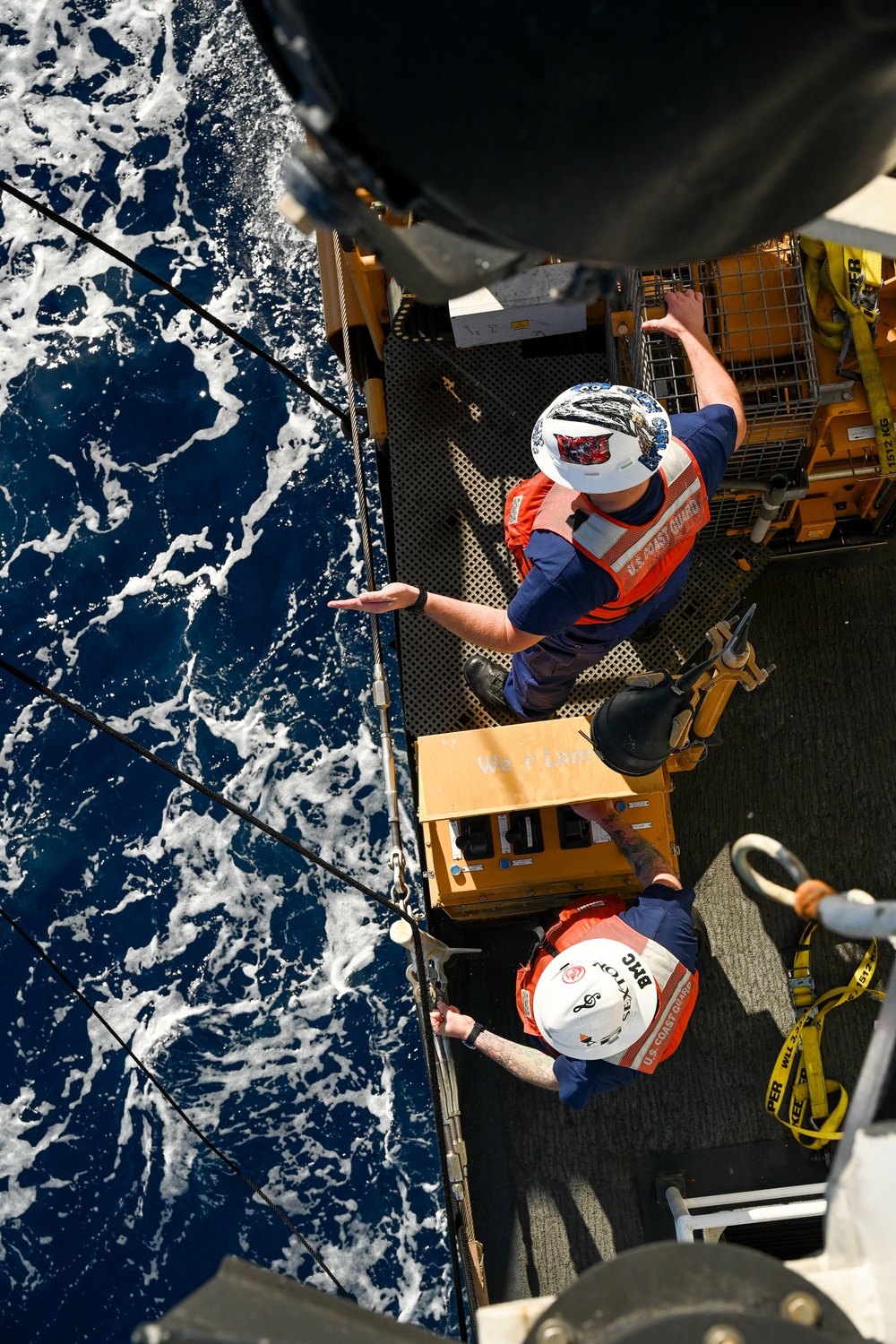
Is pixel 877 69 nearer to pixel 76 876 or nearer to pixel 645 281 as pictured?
pixel 645 281

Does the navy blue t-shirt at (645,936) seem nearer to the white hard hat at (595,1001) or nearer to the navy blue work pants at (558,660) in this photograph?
the white hard hat at (595,1001)

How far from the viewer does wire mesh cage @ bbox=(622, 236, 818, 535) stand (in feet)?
16.4

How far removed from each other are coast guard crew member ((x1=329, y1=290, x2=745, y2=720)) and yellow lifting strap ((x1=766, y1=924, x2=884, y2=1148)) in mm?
2341

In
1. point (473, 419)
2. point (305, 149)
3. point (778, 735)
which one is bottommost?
point (778, 735)

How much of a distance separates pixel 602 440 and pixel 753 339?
1676 millimetres

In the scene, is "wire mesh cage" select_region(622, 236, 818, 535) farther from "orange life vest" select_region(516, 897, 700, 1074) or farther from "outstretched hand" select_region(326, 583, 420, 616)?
"orange life vest" select_region(516, 897, 700, 1074)

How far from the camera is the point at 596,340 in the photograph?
20.7ft

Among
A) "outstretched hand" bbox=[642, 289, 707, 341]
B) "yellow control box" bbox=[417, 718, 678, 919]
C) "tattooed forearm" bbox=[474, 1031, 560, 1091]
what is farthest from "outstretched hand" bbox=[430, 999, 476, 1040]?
"outstretched hand" bbox=[642, 289, 707, 341]

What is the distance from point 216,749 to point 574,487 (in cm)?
467

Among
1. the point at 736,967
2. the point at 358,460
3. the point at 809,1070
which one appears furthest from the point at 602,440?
the point at 809,1070

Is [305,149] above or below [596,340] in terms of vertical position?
below

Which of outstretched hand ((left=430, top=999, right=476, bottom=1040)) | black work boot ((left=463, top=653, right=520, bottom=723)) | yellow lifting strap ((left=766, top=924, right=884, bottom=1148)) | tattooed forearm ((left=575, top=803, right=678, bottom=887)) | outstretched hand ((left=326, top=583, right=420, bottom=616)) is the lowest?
yellow lifting strap ((left=766, top=924, right=884, bottom=1148))

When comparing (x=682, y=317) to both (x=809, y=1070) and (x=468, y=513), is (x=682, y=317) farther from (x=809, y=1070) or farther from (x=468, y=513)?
(x=809, y=1070)

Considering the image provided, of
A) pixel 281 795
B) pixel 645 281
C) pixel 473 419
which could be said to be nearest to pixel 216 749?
pixel 281 795
